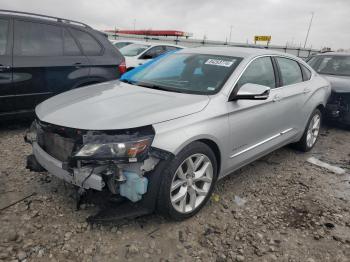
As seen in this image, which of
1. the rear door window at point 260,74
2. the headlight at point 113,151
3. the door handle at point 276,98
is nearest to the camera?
the headlight at point 113,151

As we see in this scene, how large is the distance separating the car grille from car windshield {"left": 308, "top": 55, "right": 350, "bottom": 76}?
6.06 metres

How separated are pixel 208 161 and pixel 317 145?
3208 millimetres

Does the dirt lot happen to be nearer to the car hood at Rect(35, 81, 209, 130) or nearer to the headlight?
the headlight

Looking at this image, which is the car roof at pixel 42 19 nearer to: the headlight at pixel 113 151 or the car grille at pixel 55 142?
the car grille at pixel 55 142

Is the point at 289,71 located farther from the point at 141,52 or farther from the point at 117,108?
the point at 141,52

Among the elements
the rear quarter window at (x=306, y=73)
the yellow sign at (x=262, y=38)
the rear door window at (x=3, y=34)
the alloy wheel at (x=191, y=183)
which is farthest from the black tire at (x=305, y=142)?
the yellow sign at (x=262, y=38)

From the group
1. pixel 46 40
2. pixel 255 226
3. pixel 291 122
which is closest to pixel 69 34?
pixel 46 40

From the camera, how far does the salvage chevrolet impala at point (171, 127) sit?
86.7 inches

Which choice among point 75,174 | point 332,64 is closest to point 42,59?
point 75,174

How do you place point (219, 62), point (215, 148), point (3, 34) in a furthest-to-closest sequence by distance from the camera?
1. point (3, 34)
2. point (219, 62)
3. point (215, 148)

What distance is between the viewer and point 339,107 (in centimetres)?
564

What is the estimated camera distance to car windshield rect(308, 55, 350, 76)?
646 cm

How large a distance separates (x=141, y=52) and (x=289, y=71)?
5813mm

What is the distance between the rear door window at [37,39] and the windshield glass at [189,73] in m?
1.78
